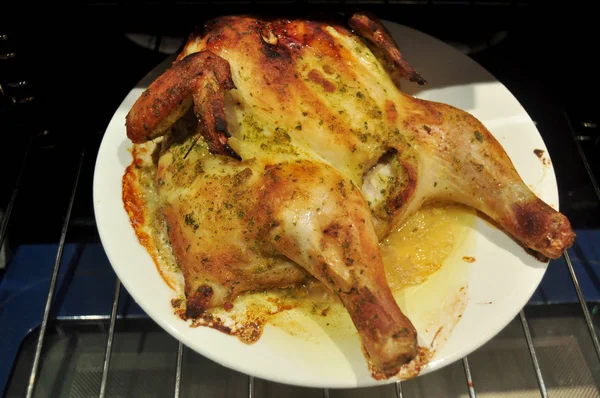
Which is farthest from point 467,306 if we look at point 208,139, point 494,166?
point 208,139

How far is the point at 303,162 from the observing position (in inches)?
58.0

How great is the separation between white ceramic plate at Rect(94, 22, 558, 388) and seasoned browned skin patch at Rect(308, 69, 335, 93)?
46cm

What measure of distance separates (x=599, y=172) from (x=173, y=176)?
1.62 m

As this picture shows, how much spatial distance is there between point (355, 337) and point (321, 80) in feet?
2.43

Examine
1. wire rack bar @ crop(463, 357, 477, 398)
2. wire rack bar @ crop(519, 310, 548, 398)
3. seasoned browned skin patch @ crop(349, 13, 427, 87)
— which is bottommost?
wire rack bar @ crop(463, 357, 477, 398)

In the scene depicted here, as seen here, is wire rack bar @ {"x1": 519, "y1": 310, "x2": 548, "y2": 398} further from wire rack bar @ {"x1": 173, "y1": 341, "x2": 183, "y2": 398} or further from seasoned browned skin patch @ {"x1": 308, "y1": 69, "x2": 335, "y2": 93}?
wire rack bar @ {"x1": 173, "y1": 341, "x2": 183, "y2": 398}

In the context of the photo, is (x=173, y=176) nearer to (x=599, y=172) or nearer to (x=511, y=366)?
(x=511, y=366)

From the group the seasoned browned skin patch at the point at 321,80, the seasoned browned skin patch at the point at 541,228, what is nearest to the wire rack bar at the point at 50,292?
the seasoned browned skin patch at the point at 321,80

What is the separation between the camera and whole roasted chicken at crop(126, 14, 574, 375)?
1.37 meters

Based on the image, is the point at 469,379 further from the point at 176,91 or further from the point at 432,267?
the point at 176,91

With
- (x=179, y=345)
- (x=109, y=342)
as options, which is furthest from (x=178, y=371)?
(x=109, y=342)

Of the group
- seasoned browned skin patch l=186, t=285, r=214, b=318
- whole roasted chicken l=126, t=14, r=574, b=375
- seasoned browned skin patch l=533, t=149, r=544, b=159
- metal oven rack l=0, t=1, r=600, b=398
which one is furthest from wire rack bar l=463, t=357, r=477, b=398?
seasoned browned skin patch l=186, t=285, r=214, b=318

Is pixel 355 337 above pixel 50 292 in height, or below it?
above

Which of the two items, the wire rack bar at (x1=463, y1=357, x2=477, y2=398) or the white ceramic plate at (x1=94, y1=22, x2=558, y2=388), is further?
the wire rack bar at (x1=463, y1=357, x2=477, y2=398)
